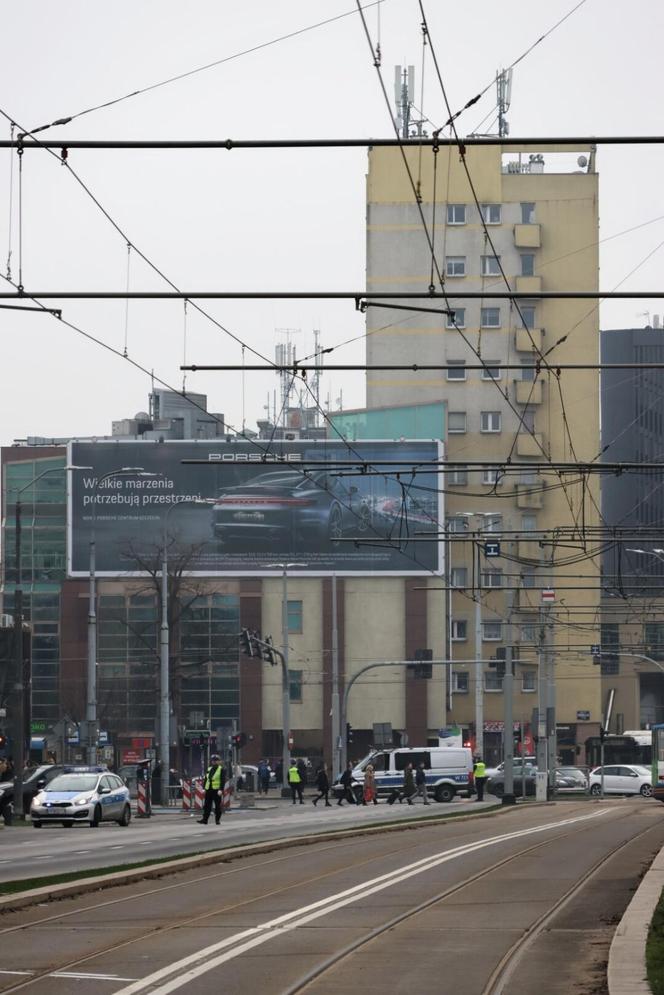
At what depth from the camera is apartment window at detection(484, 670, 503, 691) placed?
10269 centimetres

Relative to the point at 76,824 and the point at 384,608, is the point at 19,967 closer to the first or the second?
the point at 76,824

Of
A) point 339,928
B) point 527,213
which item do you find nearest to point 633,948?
point 339,928

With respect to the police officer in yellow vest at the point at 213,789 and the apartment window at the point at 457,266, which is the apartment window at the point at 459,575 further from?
the police officer in yellow vest at the point at 213,789

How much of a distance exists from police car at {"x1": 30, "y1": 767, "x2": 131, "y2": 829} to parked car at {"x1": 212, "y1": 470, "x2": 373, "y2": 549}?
2351 inches

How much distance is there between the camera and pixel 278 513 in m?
100

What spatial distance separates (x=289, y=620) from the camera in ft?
327

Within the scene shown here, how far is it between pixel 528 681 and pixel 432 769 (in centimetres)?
3893

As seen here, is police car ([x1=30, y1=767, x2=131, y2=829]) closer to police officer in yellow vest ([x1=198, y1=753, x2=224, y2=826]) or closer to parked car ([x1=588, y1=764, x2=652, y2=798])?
police officer in yellow vest ([x1=198, y1=753, x2=224, y2=826])

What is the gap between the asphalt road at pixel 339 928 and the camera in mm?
11180

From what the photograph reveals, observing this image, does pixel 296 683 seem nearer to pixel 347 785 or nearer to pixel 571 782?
pixel 571 782

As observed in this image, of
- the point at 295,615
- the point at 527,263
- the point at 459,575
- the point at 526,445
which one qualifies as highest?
the point at 527,263

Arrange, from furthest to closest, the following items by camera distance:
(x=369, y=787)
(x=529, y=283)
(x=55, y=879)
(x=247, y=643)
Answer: (x=529, y=283), (x=247, y=643), (x=369, y=787), (x=55, y=879)

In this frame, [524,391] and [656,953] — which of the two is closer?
[656,953]

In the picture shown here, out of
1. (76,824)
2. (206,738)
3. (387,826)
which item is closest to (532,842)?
(387,826)
